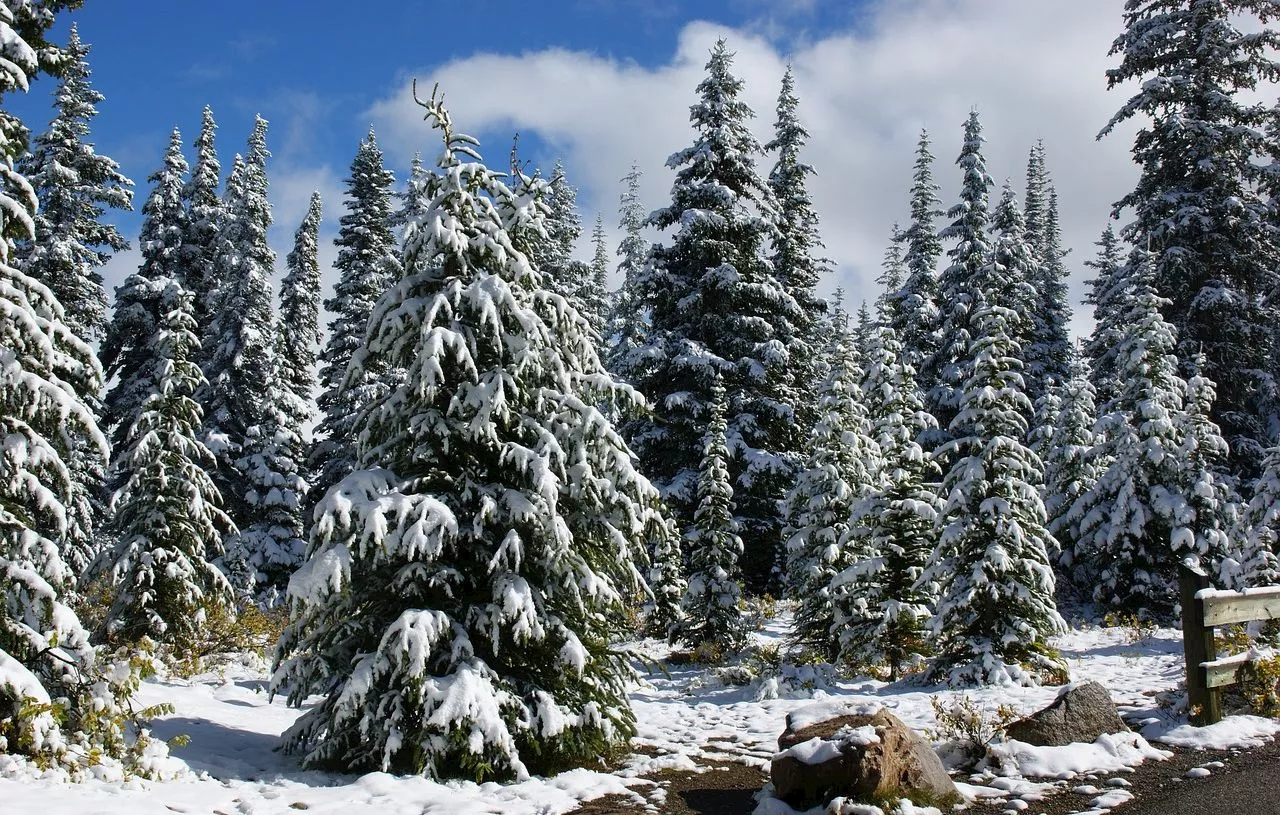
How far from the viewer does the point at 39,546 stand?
7.51m

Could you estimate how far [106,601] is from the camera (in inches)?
711

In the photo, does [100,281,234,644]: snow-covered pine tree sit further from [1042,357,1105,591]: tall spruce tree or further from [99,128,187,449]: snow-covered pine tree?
[1042,357,1105,591]: tall spruce tree

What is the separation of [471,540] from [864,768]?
4179 millimetres

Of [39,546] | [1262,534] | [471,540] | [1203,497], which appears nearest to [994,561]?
[1262,534]

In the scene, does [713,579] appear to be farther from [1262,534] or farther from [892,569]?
[1262,534]

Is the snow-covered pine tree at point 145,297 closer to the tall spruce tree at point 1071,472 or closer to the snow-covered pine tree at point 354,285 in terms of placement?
the snow-covered pine tree at point 354,285

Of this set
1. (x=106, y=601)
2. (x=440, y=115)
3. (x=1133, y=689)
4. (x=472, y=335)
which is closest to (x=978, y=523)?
(x=1133, y=689)

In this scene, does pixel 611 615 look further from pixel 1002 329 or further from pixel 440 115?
pixel 1002 329

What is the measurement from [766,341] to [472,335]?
16310 mm

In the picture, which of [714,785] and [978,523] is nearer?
[714,785]

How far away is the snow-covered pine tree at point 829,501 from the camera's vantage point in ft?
51.9

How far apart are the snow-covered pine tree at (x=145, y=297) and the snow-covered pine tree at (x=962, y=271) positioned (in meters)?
28.4

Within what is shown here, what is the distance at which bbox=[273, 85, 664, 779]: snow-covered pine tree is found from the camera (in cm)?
739

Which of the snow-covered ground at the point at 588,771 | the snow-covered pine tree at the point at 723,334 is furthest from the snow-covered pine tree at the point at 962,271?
the snow-covered ground at the point at 588,771
